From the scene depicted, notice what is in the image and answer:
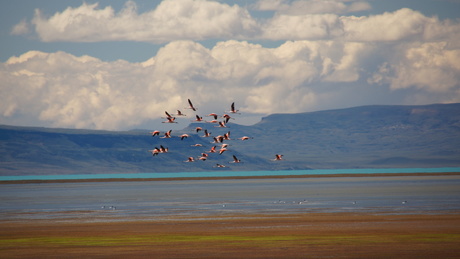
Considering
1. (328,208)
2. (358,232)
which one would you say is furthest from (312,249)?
(328,208)

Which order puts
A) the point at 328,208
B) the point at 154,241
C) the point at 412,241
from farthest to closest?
the point at 328,208 < the point at 154,241 < the point at 412,241

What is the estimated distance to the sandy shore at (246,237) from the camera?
41625 mm

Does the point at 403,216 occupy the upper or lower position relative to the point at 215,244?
upper

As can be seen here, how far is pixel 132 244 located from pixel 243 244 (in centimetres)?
648

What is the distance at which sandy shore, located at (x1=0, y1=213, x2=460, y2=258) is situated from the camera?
41.6 meters

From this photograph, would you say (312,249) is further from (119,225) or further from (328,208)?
(328,208)

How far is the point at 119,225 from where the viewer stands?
60594mm

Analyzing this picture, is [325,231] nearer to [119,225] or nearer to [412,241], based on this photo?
[412,241]

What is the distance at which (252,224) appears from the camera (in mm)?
58062

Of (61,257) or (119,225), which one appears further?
(119,225)

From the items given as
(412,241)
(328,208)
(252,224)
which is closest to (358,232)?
(412,241)

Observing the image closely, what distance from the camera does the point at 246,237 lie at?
4906 centimetres

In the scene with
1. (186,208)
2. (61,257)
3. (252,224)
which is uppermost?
(186,208)

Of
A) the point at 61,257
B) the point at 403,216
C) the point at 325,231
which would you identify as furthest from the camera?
the point at 403,216
